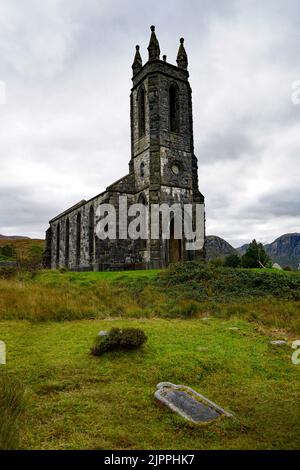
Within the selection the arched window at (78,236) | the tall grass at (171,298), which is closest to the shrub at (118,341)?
the tall grass at (171,298)

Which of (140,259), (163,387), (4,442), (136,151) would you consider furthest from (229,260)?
(4,442)

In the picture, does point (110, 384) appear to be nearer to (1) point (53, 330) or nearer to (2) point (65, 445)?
(2) point (65, 445)

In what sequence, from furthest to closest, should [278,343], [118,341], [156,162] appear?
[156,162] < [278,343] < [118,341]

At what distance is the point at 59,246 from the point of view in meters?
35.6

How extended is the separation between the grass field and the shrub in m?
0.17

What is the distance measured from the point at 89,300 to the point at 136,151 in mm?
16066

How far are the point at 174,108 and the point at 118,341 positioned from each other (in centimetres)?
2230

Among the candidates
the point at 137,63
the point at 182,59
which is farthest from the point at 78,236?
the point at 182,59

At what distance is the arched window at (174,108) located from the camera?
25.3 m

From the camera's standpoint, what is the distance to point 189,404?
4305mm

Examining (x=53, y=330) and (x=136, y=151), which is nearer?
(x=53, y=330)

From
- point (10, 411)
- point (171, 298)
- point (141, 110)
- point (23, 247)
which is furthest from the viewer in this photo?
point (23, 247)

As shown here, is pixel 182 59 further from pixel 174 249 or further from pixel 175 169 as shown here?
pixel 174 249

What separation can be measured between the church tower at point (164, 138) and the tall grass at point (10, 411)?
18137 mm
